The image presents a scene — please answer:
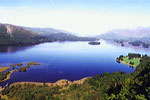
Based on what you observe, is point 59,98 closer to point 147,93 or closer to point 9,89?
point 9,89

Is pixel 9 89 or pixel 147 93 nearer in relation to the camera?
pixel 147 93

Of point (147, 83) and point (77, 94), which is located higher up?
point (147, 83)

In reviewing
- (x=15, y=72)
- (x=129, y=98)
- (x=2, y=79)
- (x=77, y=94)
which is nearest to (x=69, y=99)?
(x=77, y=94)

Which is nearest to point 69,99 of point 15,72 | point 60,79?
point 60,79

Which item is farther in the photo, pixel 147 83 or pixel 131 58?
pixel 131 58

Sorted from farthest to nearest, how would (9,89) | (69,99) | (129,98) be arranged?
(9,89), (69,99), (129,98)

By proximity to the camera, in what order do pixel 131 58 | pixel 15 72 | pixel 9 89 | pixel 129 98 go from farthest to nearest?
pixel 131 58
pixel 15 72
pixel 9 89
pixel 129 98

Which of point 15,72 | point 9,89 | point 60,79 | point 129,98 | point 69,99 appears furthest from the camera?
point 15,72

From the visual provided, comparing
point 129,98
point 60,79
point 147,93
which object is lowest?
point 60,79

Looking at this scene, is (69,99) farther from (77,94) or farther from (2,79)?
(2,79)
